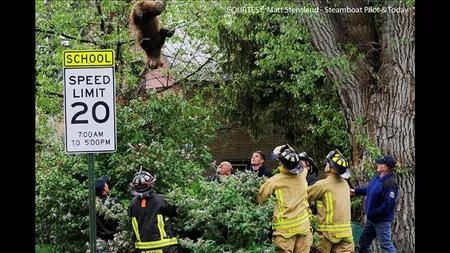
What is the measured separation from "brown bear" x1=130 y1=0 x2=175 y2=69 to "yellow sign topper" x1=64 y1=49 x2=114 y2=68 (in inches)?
160

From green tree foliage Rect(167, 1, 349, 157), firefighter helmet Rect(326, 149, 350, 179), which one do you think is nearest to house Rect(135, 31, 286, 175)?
green tree foliage Rect(167, 1, 349, 157)

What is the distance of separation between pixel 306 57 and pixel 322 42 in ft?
1.30

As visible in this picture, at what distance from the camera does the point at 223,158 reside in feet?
64.4

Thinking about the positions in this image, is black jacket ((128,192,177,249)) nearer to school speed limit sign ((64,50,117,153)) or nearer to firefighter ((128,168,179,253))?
firefighter ((128,168,179,253))

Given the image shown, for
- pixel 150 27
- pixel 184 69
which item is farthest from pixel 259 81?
pixel 150 27

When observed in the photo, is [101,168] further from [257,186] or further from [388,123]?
[388,123]

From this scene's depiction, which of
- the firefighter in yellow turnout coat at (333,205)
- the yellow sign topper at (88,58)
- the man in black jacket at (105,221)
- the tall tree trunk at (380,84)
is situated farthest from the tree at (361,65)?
the yellow sign topper at (88,58)

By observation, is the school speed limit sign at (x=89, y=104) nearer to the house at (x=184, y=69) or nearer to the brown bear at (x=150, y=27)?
the brown bear at (x=150, y=27)

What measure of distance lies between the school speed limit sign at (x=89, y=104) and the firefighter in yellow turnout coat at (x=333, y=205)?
11.0ft

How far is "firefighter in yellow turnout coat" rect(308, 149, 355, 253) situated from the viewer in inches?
399

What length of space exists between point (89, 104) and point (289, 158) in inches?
109

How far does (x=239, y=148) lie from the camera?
65.0 feet

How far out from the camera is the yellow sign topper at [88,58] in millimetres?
7609
